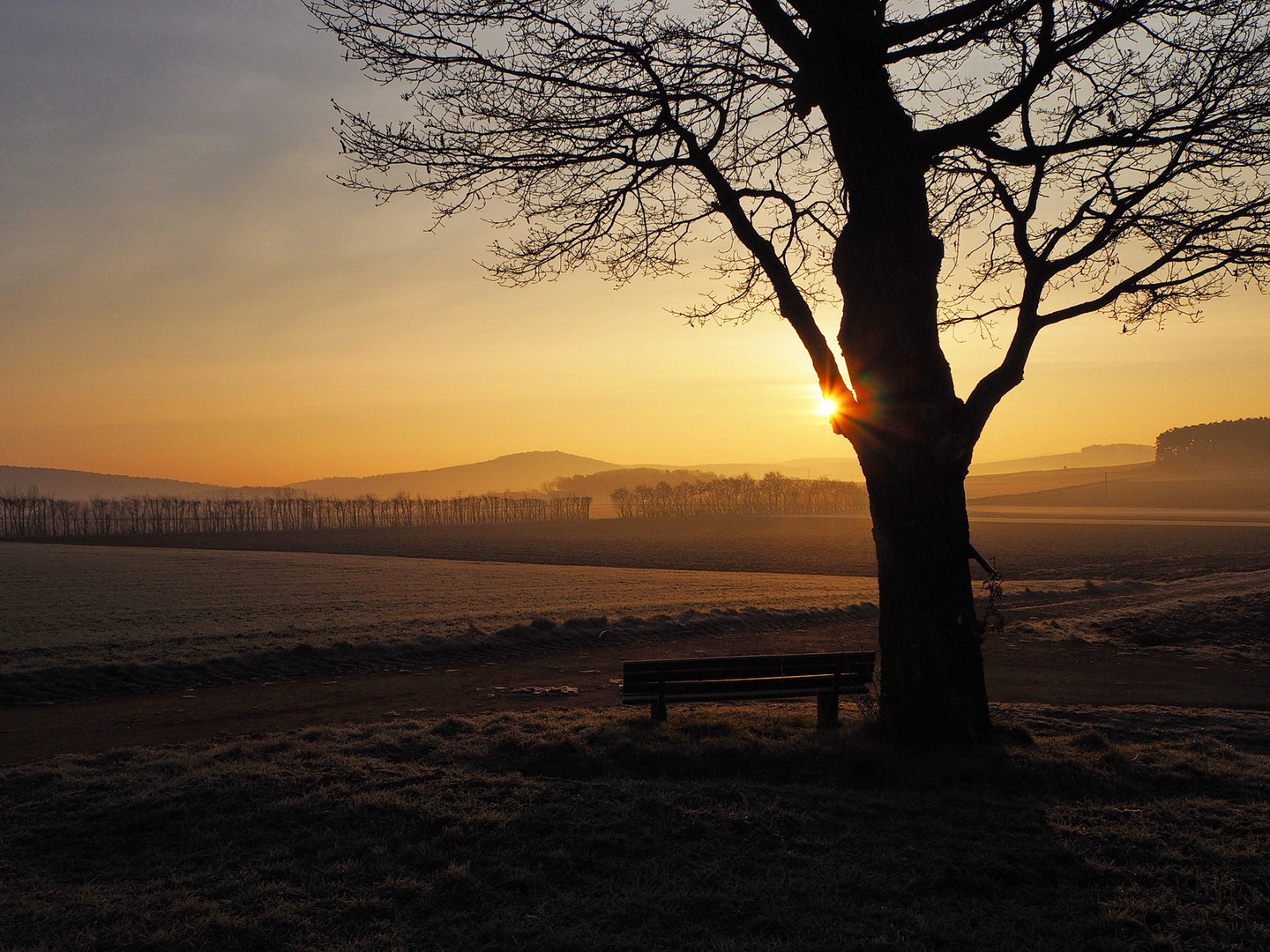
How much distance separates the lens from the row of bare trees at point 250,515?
109 m

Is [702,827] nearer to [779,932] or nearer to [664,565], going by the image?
[779,932]

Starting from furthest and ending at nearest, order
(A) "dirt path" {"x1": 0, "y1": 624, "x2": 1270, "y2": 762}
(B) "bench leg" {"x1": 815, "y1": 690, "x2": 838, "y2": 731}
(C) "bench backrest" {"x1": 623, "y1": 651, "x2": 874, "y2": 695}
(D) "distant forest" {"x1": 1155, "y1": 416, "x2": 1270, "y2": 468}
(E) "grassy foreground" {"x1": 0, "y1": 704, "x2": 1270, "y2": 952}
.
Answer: (D) "distant forest" {"x1": 1155, "y1": 416, "x2": 1270, "y2": 468} → (A) "dirt path" {"x1": 0, "y1": 624, "x2": 1270, "y2": 762} → (C) "bench backrest" {"x1": 623, "y1": 651, "x2": 874, "y2": 695} → (B) "bench leg" {"x1": 815, "y1": 690, "x2": 838, "y2": 731} → (E) "grassy foreground" {"x1": 0, "y1": 704, "x2": 1270, "y2": 952}

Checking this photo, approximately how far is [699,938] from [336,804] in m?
2.96

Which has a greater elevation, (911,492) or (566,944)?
(911,492)

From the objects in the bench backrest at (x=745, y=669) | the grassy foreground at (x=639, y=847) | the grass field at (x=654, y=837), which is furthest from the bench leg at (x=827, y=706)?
the grassy foreground at (x=639, y=847)

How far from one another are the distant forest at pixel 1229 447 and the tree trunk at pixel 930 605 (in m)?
212

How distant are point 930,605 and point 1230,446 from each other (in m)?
222

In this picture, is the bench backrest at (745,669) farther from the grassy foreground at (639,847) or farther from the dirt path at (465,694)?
the grassy foreground at (639,847)

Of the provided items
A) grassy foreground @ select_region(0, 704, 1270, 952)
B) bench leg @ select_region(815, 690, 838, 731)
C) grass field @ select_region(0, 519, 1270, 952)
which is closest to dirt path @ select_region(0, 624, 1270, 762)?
grass field @ select_region(0, 519, 1270, 952)

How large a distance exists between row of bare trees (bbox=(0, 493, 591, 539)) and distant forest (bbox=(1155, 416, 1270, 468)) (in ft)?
451

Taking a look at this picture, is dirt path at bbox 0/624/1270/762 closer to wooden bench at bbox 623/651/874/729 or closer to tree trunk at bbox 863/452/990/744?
wooden bench at bbox 623/651/874/729

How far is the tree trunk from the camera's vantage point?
25.4 feet

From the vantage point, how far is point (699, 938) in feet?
13.4

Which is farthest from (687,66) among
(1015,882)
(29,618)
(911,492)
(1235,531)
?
(1235,531)
